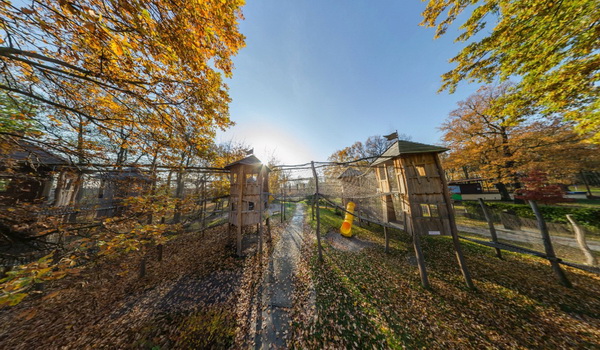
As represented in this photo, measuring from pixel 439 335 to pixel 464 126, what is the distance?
18.7 m

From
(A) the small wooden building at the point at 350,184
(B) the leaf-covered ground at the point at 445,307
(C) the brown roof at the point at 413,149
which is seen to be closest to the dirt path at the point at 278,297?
(B) the leaf-covered ground at the point at 445,307

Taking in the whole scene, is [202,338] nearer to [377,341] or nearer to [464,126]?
[377,341]

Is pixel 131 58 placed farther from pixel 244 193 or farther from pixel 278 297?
pixel 278 297

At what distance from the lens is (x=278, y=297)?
607 cm

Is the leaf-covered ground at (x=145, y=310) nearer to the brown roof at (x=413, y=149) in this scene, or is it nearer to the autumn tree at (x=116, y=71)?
the autumn tree at (x=116, y=71)

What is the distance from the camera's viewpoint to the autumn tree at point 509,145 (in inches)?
486

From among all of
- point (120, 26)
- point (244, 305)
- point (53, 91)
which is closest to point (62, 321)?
point (244, 305)

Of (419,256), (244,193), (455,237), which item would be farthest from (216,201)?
(455,237)

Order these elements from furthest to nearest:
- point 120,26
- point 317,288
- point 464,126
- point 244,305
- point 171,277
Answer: point 464,126 → point 171,277 → point 317,288 → point 244,305 → point 120,26

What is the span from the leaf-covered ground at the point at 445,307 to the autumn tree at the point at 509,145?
34.7 feet

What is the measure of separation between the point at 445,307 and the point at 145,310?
10265 mm

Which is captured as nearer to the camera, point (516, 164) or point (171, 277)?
point (171, 277)

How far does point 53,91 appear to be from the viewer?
4.24m

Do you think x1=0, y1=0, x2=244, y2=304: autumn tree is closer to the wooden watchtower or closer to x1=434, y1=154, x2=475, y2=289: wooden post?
the wooden watchtower
